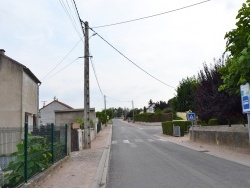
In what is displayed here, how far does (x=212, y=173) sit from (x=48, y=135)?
5675 millimetres

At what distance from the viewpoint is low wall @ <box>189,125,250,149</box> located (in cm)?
1921

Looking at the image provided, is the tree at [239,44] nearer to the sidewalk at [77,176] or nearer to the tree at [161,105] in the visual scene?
the sidewalk at [77,176]

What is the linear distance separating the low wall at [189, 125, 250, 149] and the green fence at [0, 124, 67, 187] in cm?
1031

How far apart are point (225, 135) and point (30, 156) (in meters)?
15.1

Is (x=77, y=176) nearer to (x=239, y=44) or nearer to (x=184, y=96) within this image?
(x=239, y=44)

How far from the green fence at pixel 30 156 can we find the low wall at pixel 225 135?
10.3m

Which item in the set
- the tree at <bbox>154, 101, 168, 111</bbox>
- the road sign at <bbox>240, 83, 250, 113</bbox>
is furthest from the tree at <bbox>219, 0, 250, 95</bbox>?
the tree at <bbox>154, 101, 168, 111</bbox>

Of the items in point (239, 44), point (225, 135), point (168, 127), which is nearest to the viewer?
point (239, 44)

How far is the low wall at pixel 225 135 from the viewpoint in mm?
19211

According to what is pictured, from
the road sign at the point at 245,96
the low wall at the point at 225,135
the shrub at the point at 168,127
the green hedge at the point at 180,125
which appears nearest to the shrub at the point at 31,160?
the road sign at the point at 245,96

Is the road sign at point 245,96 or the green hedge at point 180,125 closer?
the road sign at point 245,96

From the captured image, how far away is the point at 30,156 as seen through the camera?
375 inches

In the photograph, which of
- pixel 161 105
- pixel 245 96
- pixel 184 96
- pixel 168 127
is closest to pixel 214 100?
pixel 245 96

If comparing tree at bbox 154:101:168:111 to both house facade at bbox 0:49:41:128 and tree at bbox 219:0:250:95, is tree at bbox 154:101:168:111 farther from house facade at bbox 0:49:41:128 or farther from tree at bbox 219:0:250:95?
tree at bbox 219:0:250:95
